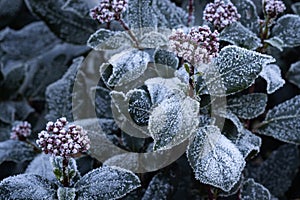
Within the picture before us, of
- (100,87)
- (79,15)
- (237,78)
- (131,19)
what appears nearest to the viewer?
(237,78)

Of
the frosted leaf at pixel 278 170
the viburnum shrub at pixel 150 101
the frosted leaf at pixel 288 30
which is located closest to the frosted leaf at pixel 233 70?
the viburnum shrub at pixel 150 101

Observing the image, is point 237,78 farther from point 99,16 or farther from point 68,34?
point 68,34

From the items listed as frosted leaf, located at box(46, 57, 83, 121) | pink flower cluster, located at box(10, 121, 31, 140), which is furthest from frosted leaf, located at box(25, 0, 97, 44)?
pink flower cluster, located at box(10, 121, 31, 140)

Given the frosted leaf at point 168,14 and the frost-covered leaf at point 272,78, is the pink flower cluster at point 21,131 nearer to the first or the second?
the frosted leaf at point 168,14

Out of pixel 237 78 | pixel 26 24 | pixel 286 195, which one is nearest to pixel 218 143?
pixel 237 78

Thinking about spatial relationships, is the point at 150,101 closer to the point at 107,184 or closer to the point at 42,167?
the point at 107,184

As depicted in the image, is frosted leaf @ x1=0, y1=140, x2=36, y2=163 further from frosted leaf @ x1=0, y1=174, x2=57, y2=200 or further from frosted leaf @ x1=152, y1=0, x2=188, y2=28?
frosted leaf @ x1=152, y1=0, x2=188, y2=28

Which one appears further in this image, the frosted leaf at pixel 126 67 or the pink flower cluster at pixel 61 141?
the frosted leaf at pixel 126 67
